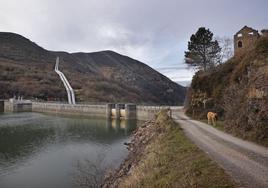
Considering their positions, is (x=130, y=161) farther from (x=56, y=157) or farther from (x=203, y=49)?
(x=203, y=49)

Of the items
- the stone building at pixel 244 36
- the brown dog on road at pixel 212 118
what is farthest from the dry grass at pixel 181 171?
the stone building at pixel 244 36

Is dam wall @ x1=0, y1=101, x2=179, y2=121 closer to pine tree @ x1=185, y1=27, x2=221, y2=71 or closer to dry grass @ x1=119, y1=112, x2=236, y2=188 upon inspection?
pine tree @ x1=185, y1=27, x2=221, y2=71

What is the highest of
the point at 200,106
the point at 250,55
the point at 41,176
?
the point at 250,55

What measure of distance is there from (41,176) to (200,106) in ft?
75.7

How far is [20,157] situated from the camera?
28.2m

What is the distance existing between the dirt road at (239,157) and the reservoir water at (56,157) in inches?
315

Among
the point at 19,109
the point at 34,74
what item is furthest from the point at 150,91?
the point at 19,109

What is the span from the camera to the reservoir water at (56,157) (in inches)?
819

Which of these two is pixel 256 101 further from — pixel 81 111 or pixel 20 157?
pixel 81 111

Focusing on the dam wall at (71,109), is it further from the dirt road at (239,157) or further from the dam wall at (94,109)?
the dirt road at (239,157)

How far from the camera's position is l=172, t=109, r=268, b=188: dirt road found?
10.2 meters

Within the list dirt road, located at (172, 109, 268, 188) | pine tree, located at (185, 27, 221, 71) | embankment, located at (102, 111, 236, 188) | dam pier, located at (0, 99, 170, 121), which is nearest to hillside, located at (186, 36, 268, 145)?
dirt road, located at (172, 109, 268, 188)

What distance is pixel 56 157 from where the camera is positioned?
28594mm

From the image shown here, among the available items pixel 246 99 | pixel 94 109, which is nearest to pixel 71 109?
pixel 94 109
